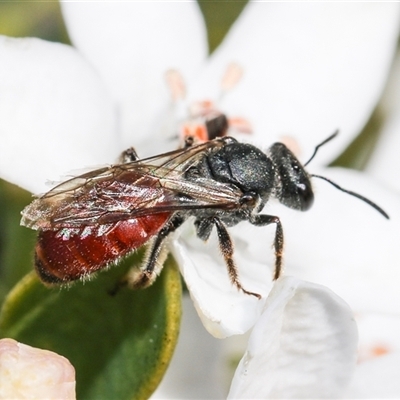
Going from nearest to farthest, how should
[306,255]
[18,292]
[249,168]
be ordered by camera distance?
[18,292] → [249,168] → [306,255]

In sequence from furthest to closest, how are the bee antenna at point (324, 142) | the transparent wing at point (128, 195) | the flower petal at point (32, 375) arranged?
the bee antenna at point (324, 142), the transparent wing at point (128, 195), the flower petal at point (32, 375)

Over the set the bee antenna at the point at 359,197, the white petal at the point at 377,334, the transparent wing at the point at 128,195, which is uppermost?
the transparent wing at the point at 128,195

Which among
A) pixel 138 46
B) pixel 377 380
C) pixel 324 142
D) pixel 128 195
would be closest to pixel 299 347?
pixel 377 380

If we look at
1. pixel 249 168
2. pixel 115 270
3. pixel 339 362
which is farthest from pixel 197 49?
pixel 339 362

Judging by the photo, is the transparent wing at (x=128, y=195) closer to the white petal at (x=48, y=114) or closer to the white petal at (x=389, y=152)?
the white petal at (x=48, y=114)

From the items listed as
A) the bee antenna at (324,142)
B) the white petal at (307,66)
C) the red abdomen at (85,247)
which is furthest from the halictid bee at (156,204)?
the white petal at (307,66)

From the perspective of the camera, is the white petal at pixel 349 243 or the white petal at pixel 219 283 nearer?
the white petal at pixel 219 283

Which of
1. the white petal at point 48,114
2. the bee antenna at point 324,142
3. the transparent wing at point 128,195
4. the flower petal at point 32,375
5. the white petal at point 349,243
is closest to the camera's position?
the flower petal at point 32,375

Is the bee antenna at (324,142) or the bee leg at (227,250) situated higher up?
the bee antenna at (324,142)

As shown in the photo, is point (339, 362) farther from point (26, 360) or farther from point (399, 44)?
point (399, 44)
